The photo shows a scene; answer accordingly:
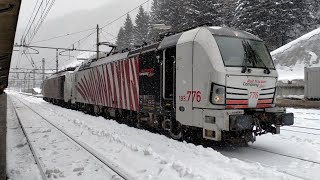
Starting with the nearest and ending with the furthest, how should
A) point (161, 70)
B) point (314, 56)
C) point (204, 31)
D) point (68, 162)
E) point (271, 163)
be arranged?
point (271, 163) < point (68, 162) < point (204, 31) < point (161, 70) < point (314, 56)

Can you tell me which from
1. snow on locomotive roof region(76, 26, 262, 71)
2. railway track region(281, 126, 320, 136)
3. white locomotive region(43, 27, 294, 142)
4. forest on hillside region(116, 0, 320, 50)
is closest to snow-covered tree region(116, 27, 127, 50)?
forest on hillside region(116, 0, 320, 50)

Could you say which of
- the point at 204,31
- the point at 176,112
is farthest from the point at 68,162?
the point at 204,31

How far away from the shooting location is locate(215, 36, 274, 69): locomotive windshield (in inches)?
357

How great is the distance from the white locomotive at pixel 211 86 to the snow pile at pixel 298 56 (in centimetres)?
2975

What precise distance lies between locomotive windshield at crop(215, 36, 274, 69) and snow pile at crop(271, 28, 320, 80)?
30132 millimetres

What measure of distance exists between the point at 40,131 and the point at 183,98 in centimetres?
675

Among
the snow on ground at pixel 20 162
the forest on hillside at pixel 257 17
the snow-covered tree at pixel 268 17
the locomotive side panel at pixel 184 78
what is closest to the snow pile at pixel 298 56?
the snow-covered tree at pixel 268 17

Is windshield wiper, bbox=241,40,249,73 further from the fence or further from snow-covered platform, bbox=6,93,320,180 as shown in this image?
the fence

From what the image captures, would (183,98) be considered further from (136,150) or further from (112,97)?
(112,97)

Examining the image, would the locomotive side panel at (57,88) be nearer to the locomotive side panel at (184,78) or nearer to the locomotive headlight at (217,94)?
the locomotive side panel at (184,78)

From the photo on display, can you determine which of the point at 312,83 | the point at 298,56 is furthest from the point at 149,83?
the point at 298,56

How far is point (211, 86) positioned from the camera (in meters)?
8.77

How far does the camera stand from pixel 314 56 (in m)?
40.3

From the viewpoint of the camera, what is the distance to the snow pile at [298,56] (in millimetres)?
39281
